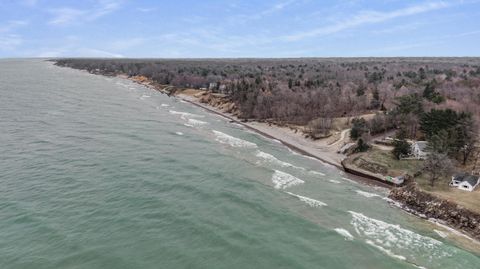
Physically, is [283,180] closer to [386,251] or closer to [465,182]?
[386,251]

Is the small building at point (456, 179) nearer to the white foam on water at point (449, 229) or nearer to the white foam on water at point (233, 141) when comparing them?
the white foam on water at point (449, 229)

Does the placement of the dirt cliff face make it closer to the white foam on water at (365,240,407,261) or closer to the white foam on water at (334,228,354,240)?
the white foam on water at (365,240,407,261)

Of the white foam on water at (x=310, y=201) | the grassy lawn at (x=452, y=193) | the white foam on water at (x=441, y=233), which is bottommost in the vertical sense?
the white foam on water at (x=441, y=233)

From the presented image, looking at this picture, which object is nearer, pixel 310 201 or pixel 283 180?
pixel 310 201

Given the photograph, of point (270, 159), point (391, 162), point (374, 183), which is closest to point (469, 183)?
point (374, 183)

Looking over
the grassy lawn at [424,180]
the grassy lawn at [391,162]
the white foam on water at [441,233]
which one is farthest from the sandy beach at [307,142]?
the white foam on water at [441,233]
